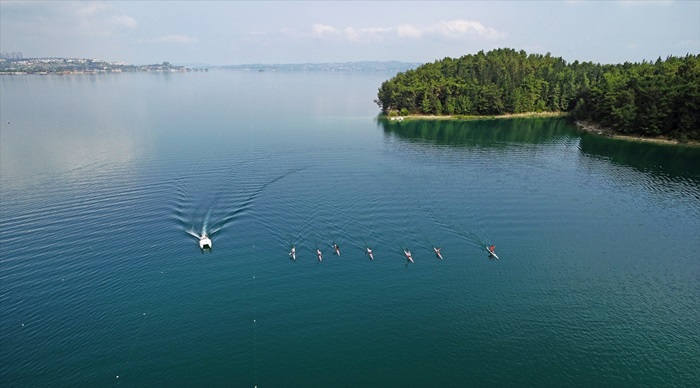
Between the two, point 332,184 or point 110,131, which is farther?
point 110,131

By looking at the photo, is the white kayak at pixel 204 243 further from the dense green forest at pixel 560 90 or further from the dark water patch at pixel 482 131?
the dense green forest at pixel 560 90

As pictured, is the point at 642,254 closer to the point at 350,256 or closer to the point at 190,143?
the point at 350,256

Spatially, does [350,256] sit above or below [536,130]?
below

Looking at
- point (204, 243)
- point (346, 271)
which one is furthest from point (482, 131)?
point (204, 243)

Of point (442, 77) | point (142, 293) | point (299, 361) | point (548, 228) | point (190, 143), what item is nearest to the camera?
point (299, 361)

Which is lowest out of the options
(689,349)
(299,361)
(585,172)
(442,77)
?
(299,361)

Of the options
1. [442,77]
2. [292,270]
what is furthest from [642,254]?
[442,77]

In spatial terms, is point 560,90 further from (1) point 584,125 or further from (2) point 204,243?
(2) point 204,243
